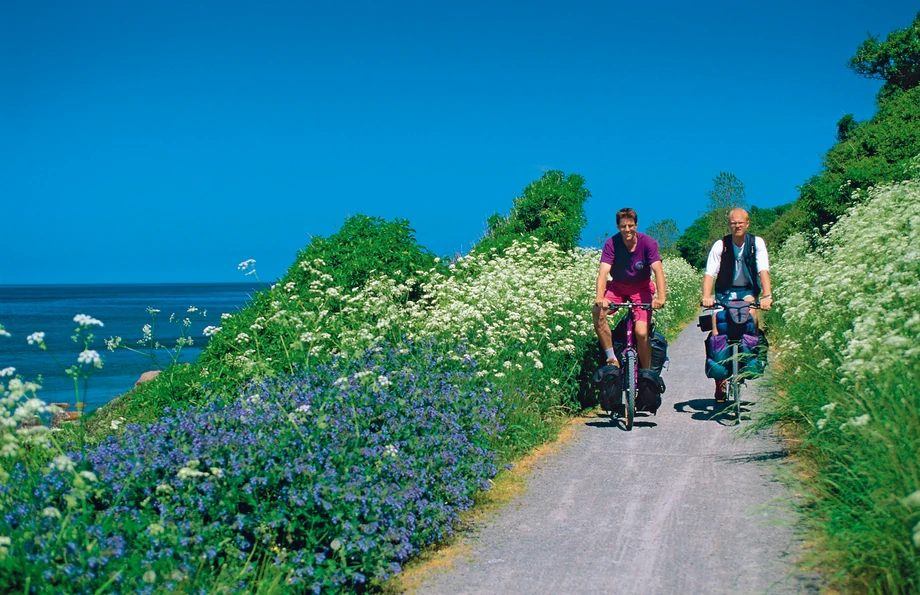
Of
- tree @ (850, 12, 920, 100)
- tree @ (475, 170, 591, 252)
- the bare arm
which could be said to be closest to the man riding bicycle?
the bare arm

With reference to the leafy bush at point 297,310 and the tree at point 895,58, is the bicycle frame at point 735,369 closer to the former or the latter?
the leafy bush at point 297,310

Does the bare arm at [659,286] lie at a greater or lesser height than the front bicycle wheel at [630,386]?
greater

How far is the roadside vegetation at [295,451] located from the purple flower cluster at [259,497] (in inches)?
0.5

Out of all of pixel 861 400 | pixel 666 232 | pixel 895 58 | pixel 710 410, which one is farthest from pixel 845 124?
pixel 861 400

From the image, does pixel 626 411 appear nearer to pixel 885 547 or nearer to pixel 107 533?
pixel 885 547

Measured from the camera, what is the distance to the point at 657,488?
593cm

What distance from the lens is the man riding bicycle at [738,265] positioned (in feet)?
26.4

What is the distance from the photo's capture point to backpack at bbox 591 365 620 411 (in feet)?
26.2

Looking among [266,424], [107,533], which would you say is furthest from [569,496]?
[107,533]

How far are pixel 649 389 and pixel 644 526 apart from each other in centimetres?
320

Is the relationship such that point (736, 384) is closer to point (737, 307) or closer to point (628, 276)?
point (737, 307)

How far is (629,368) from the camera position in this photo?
7902mm

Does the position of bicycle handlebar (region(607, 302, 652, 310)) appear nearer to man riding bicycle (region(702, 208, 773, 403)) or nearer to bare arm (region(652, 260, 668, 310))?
bare arm (region(652, 260, 668, 310))

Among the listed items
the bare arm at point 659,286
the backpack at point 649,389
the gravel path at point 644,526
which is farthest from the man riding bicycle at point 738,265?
the gravel path at point 644,526
